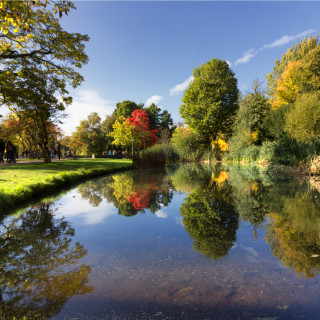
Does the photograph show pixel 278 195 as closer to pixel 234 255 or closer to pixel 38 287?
pixel 234 255

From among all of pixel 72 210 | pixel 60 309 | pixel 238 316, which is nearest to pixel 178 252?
pixel 238 316

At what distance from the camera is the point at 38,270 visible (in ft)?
8.59

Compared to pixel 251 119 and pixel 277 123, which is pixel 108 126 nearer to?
pixel 251 119

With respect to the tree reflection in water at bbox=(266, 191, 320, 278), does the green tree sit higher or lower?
higher

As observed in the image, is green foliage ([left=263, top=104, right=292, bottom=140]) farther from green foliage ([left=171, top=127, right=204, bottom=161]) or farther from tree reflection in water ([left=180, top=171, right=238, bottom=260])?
tree reflection in water ([left=180, top=171, right=238, bottom=260])

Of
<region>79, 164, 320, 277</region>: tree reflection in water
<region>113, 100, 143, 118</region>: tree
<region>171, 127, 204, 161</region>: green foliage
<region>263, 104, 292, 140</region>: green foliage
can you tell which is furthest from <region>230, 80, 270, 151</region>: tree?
<region>113, 100, 143, 118</region>: tree

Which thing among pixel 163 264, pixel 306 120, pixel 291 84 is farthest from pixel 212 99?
pixel 163 264

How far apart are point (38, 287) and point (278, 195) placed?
23.6 feet

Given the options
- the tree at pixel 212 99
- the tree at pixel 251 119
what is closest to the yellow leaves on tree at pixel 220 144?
the tree at pixel 212 99

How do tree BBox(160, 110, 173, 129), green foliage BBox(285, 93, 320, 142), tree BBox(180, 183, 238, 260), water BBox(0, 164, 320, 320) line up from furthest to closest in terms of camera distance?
tree BBox(160, 110, 173, 129) → green foliage BBox(285, 93, 320, 142) → tree BBox(180, 183, 238, 260) → water BBox(0, 164, 320, 320)

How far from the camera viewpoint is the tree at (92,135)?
39094 mm

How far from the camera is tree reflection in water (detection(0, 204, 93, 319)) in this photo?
200cm

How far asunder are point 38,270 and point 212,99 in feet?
92.8

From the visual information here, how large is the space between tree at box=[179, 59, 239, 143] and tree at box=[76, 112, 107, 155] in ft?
63.2
